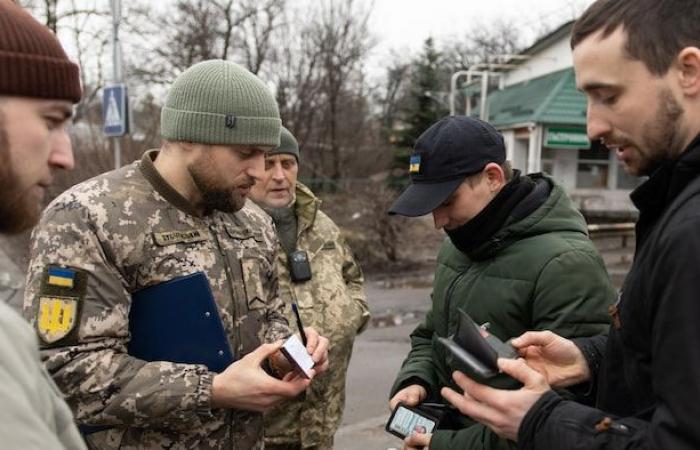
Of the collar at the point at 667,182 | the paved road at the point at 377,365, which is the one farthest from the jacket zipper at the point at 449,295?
the paved road at the point at 377,365

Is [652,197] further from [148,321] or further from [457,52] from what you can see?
[457,52]

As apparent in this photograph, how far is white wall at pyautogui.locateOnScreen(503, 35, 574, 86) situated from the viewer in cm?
2323

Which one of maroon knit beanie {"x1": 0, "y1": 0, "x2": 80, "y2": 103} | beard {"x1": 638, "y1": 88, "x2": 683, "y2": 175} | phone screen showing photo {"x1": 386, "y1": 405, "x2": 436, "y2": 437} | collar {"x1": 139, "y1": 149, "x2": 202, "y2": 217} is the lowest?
phone screen showing photo {"x1": 386, "y1": 405, "x2": 436, "y2": 437}

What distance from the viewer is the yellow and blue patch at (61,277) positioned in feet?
6.51

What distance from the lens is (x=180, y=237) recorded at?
2.29 metres

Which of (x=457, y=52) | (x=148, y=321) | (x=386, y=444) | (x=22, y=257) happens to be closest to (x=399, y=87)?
(x=457, y=52)

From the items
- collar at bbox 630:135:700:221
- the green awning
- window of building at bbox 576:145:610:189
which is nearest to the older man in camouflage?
collar at bbox 630:135:700:221

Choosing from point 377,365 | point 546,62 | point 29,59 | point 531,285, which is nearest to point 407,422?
point 531,285

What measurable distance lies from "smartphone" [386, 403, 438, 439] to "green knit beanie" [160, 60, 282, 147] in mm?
1214

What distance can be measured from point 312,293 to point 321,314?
13cm

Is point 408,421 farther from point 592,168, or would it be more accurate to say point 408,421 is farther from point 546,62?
point 546,62

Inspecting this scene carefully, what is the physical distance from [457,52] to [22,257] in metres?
40.7

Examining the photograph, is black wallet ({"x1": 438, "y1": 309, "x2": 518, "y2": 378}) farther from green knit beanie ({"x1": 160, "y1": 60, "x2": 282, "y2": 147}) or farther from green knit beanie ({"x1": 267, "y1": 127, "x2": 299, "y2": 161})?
green knit beanie ({"x1": 267, "y1": 127, "x2": 299, "y2": 161})

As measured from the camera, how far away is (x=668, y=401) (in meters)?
1.28
